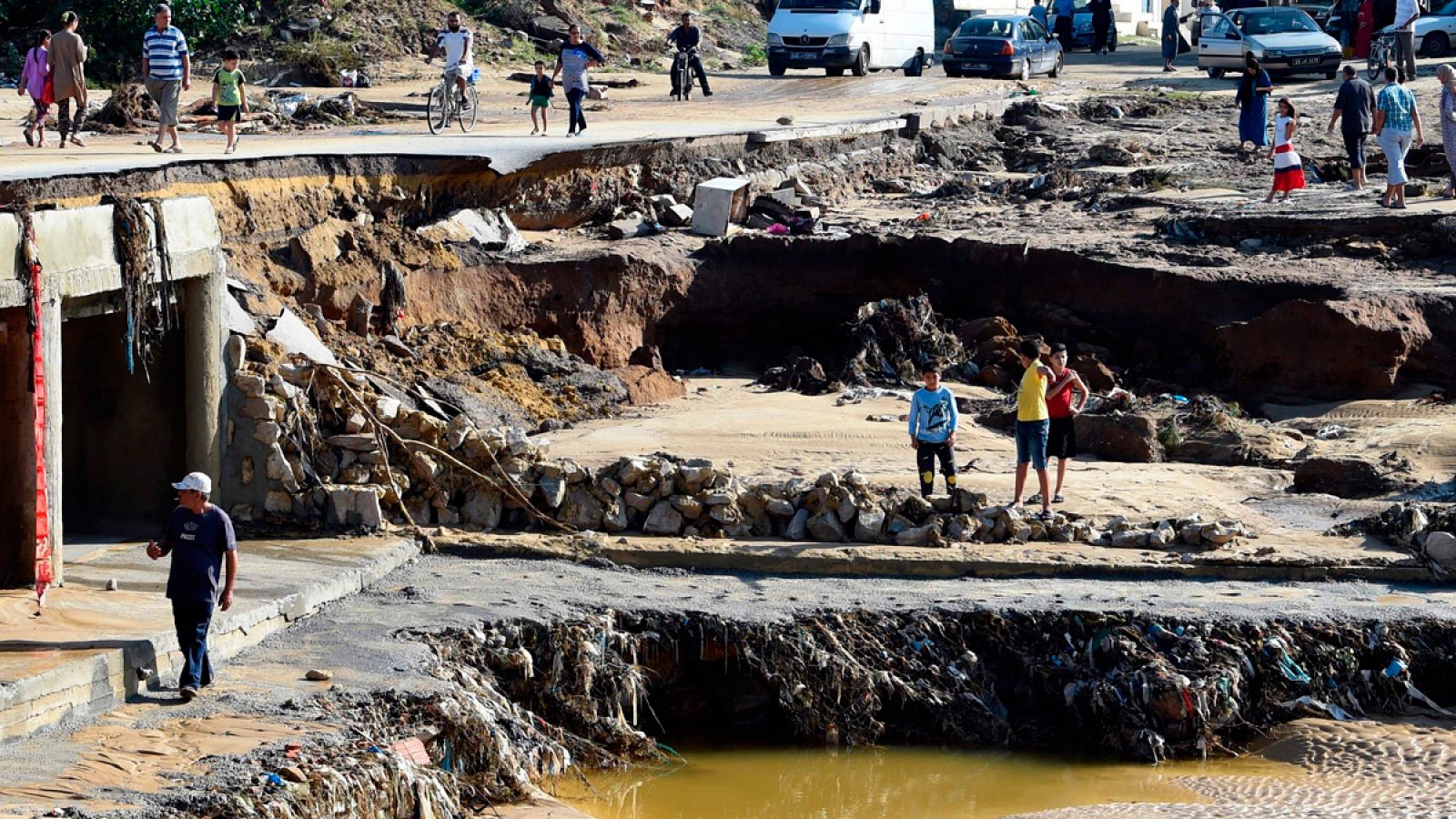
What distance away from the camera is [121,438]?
12867 mm

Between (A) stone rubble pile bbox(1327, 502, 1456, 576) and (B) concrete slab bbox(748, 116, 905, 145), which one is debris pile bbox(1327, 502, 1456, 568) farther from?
(B) concrete slab bbox(748, 116, 905, 145)

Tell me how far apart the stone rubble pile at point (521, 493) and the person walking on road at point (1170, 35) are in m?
26.2

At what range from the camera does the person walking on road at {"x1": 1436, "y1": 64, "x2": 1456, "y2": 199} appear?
2003cm

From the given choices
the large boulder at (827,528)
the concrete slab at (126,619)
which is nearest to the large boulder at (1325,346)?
the large boulder at (827,528)

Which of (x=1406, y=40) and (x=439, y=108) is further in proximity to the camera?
(x=1406, y=40)

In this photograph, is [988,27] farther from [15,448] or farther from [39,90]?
[15,448]

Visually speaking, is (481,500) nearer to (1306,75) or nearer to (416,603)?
(416,603)

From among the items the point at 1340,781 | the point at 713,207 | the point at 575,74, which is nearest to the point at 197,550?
the point at 1340,781

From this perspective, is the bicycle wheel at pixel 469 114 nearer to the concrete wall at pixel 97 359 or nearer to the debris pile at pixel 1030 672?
the concrete wall at pixel 97 359

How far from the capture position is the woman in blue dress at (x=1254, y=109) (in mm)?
25234

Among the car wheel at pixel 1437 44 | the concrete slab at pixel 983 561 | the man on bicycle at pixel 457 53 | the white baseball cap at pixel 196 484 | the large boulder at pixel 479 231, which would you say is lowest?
the concrete slab at pixel 983 561

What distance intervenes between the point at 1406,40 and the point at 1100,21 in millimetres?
13122

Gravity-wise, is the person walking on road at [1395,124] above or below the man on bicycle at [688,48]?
below

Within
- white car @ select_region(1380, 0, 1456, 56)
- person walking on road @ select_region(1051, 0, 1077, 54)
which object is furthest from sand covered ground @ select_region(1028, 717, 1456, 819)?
person walking on road @ select_region(1051, 0, 1077, 54)
